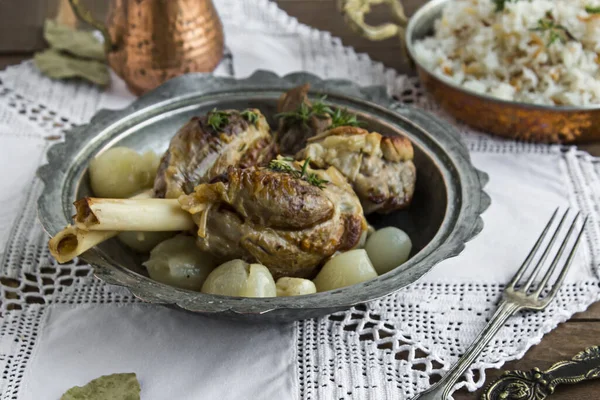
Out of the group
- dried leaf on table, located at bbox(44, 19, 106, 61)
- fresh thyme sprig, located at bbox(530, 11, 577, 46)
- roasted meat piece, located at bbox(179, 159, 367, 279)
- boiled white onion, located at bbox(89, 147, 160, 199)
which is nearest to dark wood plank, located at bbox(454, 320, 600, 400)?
roasted meat piece, located at bbox(179, 159, 367, 279)

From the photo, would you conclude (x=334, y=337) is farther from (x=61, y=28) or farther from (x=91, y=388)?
(x=61, y=28)

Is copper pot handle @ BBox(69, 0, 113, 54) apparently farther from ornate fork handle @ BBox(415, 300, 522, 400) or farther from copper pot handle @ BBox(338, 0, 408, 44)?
ornate fork handle @ BBox(415, 300, 522, 400)

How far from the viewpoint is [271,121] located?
86.4 inches

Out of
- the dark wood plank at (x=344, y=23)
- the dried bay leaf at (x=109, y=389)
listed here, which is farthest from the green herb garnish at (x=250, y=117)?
the dark wood plank at (x=344, y=23)

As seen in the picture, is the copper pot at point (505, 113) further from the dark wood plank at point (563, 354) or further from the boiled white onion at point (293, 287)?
the boiled white onion at point (293, 287)

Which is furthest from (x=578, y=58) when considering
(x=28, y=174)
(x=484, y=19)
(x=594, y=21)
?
(x=28, y=174)

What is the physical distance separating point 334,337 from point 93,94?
1492 millimetres

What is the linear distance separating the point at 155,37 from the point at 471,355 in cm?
160

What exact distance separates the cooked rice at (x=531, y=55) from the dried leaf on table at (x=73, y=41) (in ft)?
4.29

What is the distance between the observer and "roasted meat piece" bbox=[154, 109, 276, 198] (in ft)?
5.80

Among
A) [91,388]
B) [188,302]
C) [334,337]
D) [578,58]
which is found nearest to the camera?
[188,302]

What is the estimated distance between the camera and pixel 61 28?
2943mm

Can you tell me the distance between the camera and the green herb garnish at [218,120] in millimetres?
1807

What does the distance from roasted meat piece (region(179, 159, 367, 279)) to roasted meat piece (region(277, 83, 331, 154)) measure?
1.01ft
